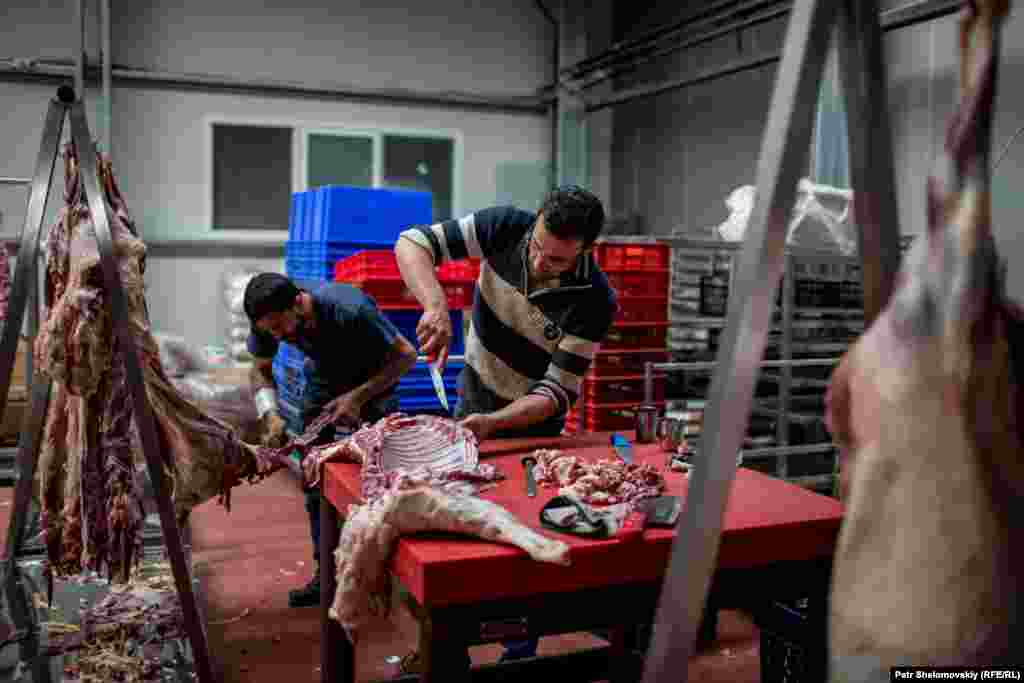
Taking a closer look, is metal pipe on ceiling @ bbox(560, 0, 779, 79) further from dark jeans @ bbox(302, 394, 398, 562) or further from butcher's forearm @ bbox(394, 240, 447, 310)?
butcher's forearm @ bbox(394, 240, 447, 310)

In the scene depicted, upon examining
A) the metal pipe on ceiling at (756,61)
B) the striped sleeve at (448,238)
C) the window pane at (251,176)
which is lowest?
the striped sleeve at (448,238)

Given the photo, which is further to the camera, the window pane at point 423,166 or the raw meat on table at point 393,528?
the window pane at point 423,166

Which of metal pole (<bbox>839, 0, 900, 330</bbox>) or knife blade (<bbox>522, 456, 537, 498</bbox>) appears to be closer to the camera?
metal pole (<bbox>839, 0, 900, 330</bbox>)

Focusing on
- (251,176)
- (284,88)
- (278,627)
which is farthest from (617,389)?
(284,88)

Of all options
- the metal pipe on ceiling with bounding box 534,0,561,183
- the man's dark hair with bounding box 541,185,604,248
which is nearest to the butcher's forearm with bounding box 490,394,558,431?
the man's dark hair with bounding box 541,185,604,248

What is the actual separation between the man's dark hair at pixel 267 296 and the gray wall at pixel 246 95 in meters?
5.18

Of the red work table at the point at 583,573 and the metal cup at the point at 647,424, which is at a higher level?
the metal cup at the point at 647,424

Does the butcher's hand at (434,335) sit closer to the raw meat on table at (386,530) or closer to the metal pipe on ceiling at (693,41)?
the raw meat on table at (386,530)

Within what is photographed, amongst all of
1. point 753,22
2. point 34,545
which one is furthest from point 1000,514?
point 753,22

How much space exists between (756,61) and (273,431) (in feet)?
17.2

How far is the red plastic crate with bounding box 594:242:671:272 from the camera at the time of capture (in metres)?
5.77

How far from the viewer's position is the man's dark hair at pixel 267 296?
373 centimetres

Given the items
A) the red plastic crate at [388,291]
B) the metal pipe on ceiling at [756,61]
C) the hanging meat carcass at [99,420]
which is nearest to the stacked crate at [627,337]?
the red plastic crate at [388,291]

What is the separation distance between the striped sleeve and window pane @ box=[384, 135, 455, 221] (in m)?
6.33
